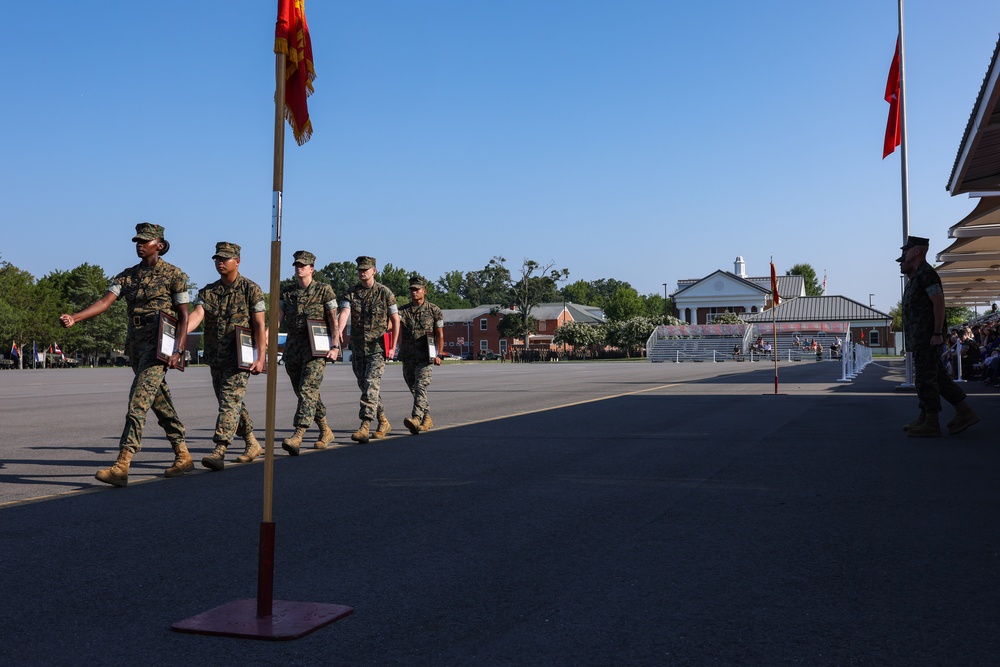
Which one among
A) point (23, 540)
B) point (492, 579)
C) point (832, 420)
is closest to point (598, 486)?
point (492, 579)

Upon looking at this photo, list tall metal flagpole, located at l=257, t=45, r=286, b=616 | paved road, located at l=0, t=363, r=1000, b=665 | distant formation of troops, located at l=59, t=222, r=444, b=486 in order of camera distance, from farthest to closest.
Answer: distant formation of troops, located at l=59, t=222, r=444, b=486
tall metal flagpole, located at l=257, t=45, r=286, b=616
paved road, located at l=0, t=363, r=1000, b=665

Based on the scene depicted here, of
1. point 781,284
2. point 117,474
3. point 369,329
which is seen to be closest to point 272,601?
point 117,474

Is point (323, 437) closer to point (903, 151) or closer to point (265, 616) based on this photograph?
point (265, 616)

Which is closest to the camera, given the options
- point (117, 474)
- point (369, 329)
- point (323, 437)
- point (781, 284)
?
point (117, 474)

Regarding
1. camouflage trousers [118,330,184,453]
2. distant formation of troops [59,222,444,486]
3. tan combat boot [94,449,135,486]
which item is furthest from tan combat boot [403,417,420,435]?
tan combat boot [94,449,135,486]

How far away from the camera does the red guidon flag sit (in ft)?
14.5

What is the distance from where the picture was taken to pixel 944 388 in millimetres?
10945

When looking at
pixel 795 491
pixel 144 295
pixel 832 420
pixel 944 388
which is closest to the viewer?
pixel 795 491

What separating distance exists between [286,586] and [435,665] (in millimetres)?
1386

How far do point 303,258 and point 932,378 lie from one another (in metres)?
7.39

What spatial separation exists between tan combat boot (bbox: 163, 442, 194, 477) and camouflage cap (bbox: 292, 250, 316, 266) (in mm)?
2536

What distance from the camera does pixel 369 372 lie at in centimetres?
1119

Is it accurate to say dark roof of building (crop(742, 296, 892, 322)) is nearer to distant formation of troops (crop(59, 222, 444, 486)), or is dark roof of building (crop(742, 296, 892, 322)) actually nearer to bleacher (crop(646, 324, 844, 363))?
bleacher (crop(646, 324, 844, 363))

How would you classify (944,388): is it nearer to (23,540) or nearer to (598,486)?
(598,486)
